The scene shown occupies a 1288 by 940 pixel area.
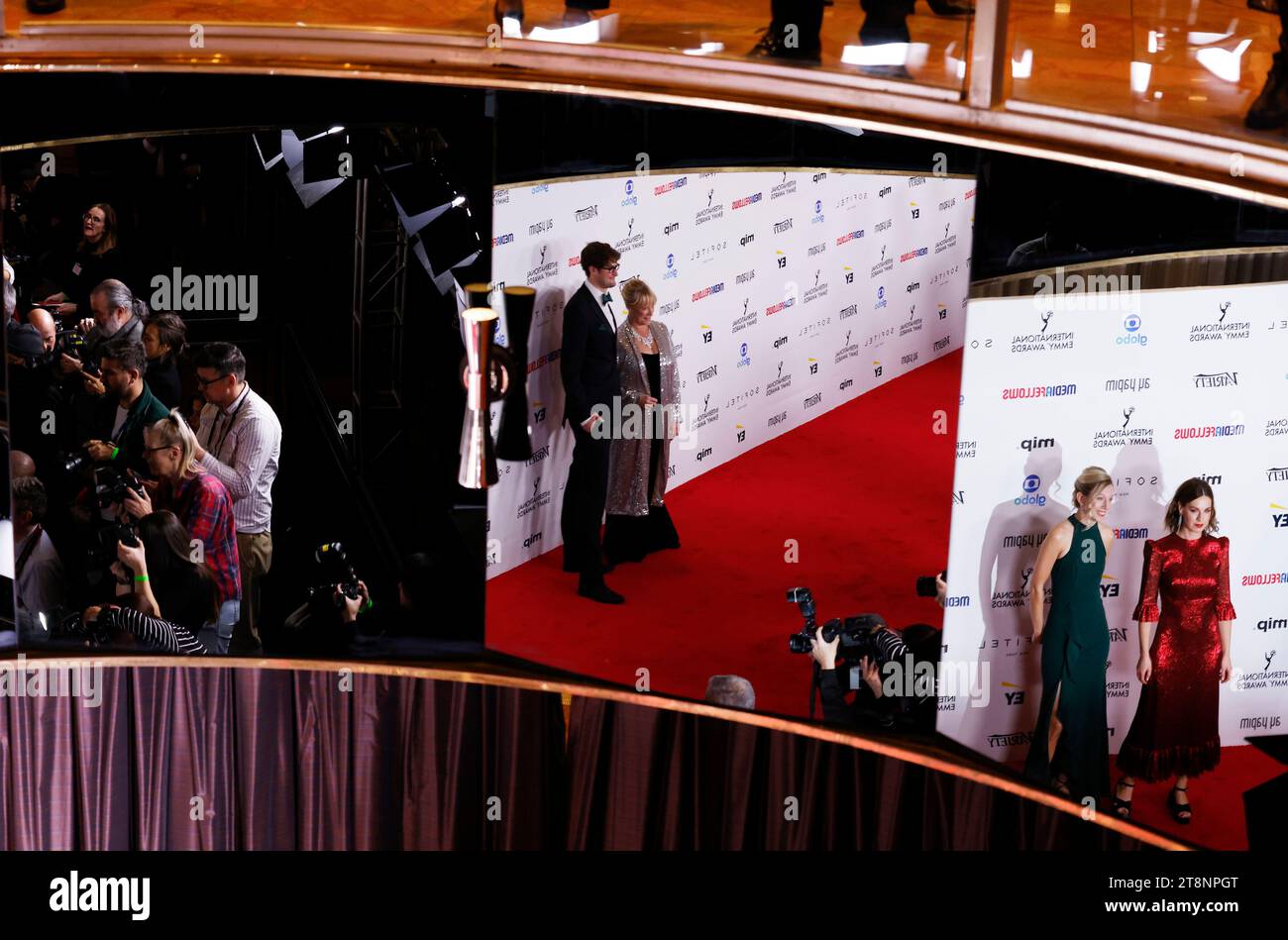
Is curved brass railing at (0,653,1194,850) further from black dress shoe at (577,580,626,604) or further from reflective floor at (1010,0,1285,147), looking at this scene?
reflective floor at (1010,0,1285,147)

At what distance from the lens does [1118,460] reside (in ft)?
19.9

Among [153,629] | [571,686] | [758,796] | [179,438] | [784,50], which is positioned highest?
[784,50]

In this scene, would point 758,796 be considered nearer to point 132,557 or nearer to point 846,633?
point 846,633

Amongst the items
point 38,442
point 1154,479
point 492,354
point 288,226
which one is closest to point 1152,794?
point 1154,479

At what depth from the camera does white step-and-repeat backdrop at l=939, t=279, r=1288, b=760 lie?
5867 mm

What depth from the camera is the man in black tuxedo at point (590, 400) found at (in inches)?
274

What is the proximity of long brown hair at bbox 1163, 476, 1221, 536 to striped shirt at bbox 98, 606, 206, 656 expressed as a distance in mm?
4001

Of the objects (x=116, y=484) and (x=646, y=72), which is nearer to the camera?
(x=646, y=72)

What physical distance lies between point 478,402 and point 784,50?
5.78 ft

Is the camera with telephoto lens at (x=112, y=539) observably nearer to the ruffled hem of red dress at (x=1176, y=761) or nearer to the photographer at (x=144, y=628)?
the photographer at (x=144, y=628)

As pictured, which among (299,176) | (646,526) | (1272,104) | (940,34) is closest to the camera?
(1272,104)

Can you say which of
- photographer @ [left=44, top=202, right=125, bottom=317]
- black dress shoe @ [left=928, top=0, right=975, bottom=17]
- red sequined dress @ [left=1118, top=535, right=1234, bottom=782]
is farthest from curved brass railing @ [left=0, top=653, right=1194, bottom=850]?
black dress shoe @ [left=928, top=0, right=975, bottom=17]

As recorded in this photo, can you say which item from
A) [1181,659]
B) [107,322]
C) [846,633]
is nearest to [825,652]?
[846,633]
